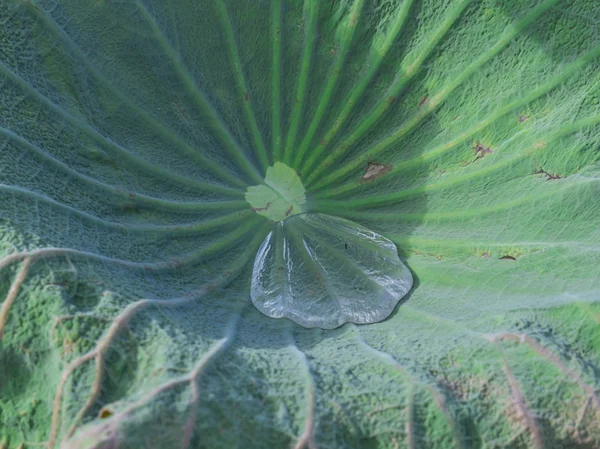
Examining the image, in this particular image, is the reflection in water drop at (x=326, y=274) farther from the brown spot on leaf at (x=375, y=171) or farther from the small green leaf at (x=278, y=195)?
the brown spot on leaf at (x=375, y=171)

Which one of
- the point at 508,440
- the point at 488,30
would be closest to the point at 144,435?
the point at 508,440

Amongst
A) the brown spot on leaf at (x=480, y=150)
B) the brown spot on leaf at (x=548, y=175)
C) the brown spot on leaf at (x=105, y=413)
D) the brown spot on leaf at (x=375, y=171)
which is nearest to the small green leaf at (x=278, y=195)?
the brown spot on leaf at (x=375, y=171)

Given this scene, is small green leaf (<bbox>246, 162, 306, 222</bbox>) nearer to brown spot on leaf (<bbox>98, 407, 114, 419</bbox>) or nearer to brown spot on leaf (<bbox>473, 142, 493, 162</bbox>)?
brown spot on leaf (<bbox>473, 142, 493, 162</bbox>)

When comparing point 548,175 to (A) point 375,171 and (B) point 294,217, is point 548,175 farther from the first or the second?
(B) point 294,217

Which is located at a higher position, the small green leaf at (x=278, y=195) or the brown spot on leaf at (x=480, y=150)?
the brown spot on leaf at (x=480, y=150)

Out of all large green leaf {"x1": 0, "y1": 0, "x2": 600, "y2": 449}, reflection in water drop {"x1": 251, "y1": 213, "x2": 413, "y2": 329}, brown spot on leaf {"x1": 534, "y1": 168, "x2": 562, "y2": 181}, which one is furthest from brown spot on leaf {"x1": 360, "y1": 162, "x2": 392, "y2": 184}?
brown spot on leaf {"x1": 534, "y1": 168, "x2": 562, "y2": 181}

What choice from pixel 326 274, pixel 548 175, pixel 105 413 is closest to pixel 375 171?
pixel 326 274

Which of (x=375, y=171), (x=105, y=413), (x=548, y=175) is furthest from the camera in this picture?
(x=375, y=171)
